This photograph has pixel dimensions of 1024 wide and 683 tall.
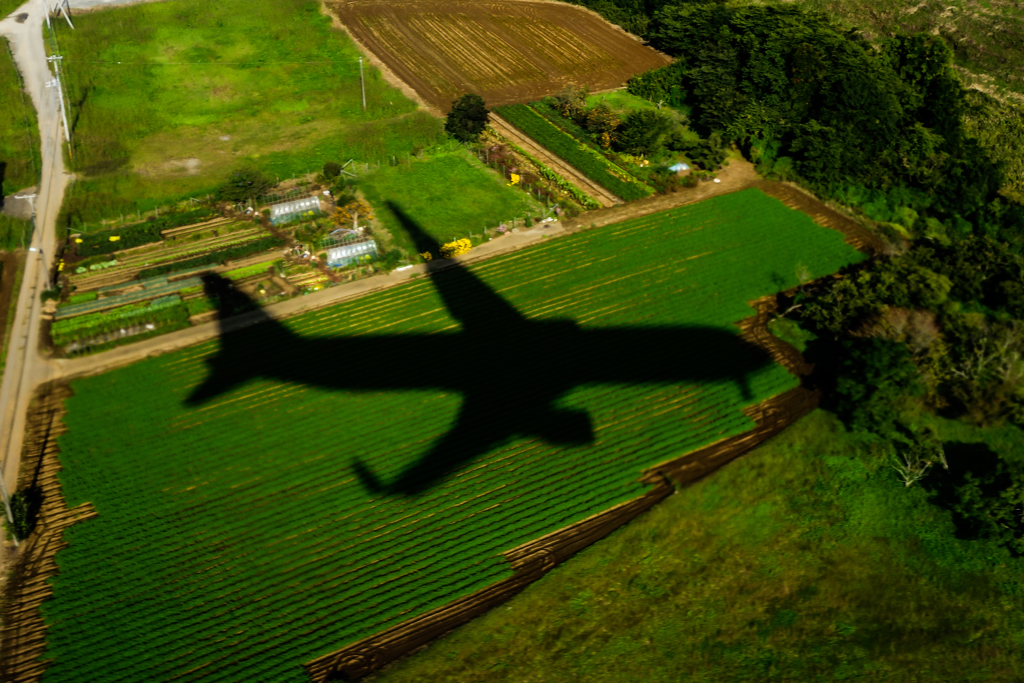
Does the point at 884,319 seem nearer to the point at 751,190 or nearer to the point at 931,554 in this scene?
the point at 931,554

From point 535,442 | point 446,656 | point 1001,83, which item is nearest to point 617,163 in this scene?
point 535,442

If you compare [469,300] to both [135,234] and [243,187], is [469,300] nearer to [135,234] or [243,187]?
[243,187]

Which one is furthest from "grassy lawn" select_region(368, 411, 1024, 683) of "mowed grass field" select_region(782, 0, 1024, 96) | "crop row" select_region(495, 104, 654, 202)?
"mowed grass field" select_region(782, 0, 1024, 96)

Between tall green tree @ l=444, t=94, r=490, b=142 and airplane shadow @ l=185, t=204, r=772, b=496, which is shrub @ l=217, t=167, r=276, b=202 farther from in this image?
tall green tree @ l=444, t=94, r=490, b=142

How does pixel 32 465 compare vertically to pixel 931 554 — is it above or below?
above

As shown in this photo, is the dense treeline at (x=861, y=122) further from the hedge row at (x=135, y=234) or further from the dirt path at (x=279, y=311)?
the hedge row at (x=135, y=234)

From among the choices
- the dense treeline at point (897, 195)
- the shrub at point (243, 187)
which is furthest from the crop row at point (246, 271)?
the dense treeline at point (897, 195)
